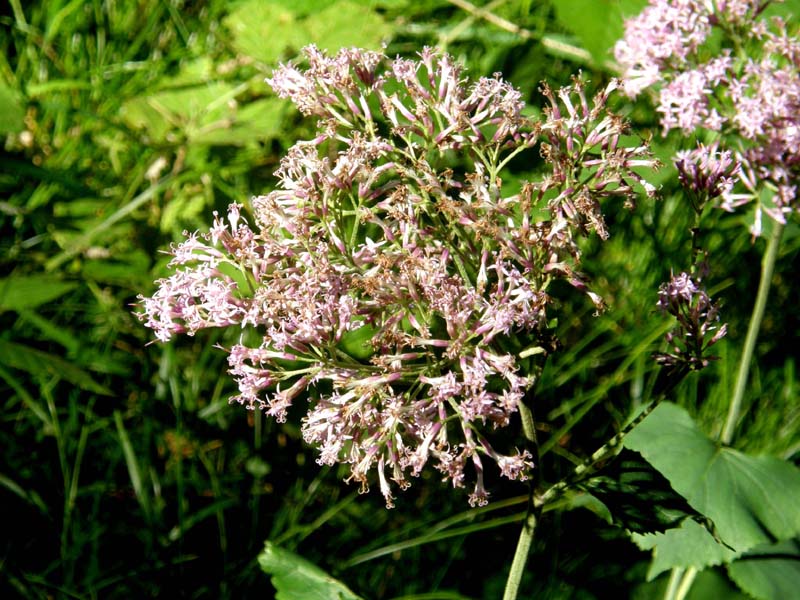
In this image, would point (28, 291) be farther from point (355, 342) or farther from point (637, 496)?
point (637, 496)

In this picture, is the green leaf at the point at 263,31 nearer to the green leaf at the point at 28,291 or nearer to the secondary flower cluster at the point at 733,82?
the green leaf at the point at 28,291

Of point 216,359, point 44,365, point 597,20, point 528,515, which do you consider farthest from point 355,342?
point 597,20

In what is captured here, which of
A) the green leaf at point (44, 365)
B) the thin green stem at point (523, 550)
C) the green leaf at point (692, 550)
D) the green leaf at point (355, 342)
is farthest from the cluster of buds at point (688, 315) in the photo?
the green leaf at point (44, 365)

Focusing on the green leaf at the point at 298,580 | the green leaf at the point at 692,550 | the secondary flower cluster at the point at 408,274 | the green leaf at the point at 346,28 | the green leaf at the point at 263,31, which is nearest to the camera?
the secondary flower cluster at the point at 408,274

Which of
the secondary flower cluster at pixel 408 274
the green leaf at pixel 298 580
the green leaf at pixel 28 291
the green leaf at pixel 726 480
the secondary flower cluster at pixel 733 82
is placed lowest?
the green leaf at pixel 298 580

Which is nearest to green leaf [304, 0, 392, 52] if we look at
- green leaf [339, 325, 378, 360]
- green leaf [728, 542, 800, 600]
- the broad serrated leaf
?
green leaf [339, 325, 378, 360]
